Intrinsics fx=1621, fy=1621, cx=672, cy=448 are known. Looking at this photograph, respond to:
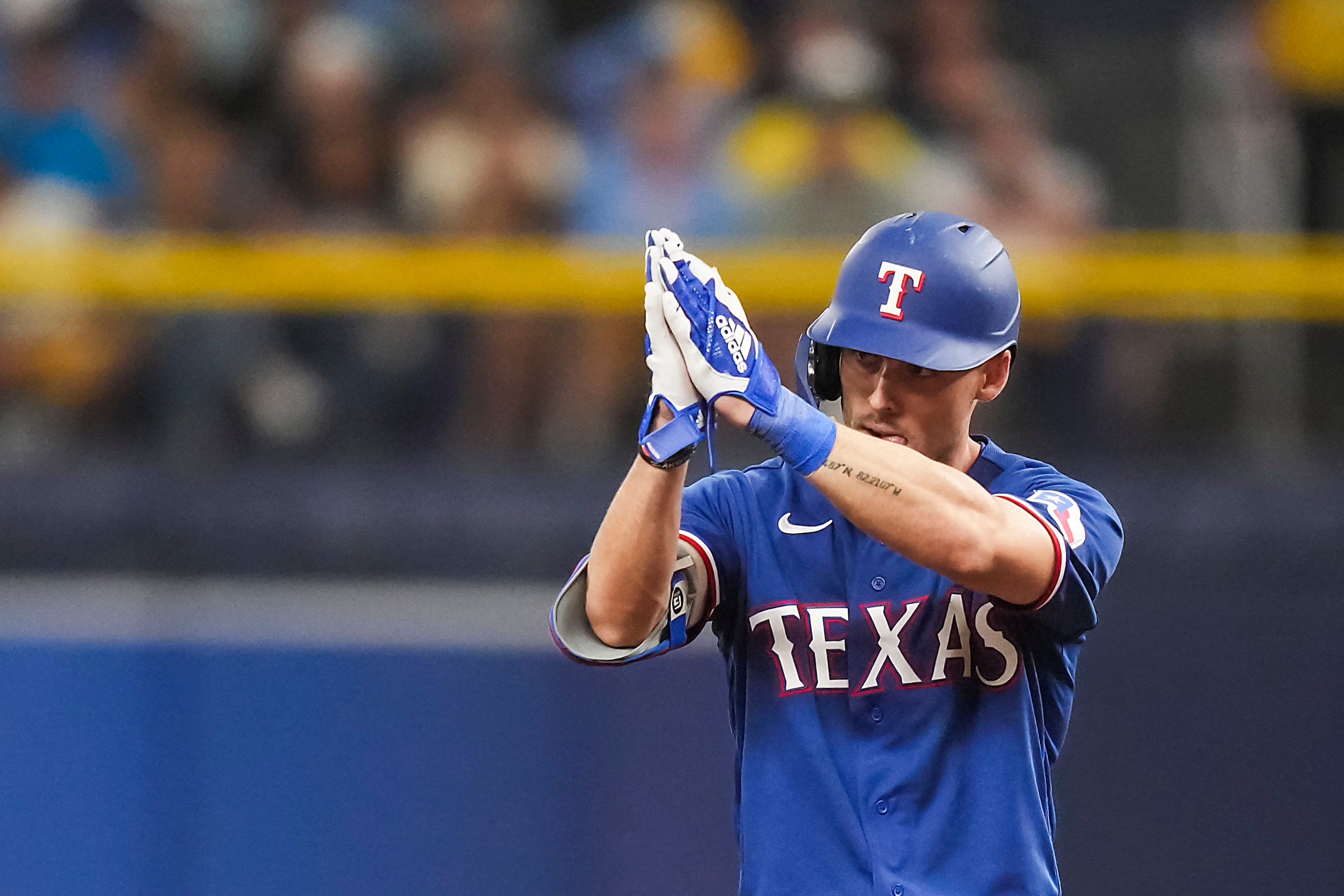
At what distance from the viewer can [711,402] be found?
199 cm

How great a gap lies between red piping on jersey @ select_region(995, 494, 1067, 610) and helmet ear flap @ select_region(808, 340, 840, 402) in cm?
32

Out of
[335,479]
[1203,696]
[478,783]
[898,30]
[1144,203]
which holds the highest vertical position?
[898,30]

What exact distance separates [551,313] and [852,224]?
3.29 feet

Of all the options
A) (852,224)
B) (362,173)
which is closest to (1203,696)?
(852,224)

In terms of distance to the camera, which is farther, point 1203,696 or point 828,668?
point 1203,696

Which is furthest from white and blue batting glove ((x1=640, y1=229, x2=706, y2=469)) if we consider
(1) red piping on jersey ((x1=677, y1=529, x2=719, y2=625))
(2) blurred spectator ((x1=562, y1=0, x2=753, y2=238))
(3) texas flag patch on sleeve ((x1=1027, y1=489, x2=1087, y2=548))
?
(2) blurred spectator ((x1=562, y1=0, x2=753, y2=238))

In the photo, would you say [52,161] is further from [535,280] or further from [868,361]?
[868,361]

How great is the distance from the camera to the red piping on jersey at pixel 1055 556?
6.98ft

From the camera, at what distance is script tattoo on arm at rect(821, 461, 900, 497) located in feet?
6.57

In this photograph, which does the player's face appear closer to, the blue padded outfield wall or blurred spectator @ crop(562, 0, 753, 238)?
the blue padded outfield wall

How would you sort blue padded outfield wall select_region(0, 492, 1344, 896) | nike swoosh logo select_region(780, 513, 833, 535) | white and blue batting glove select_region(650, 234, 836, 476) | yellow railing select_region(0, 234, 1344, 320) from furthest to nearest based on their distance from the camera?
yellow railing select_region(0, 234, 1344, 320)
blue padded outfield wall select_region(0, 492, 1344, 896)
nike swoosh logo select_region(780, 513, 833, 535)
white and blue batting glove select_region(650, 234, 836, 476)

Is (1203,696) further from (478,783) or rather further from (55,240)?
(55,240)

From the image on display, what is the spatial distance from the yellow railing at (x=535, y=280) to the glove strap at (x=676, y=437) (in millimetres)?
2623

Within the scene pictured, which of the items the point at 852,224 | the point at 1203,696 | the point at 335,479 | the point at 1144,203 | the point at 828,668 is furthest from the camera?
the point at 1144,203
